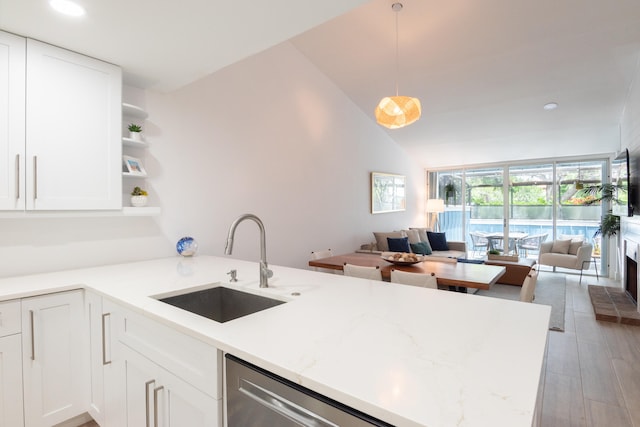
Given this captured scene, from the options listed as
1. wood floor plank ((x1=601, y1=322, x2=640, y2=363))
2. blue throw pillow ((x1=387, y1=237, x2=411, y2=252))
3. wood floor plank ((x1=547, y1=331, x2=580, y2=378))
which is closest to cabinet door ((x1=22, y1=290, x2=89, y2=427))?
wood floor plank ((x1=547, y1=331, x2=580, y2=378))

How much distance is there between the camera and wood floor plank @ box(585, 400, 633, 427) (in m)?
2.01

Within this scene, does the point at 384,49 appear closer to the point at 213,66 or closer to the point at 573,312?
the point at 213,66


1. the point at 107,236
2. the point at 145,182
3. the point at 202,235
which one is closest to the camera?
the point at 107,236

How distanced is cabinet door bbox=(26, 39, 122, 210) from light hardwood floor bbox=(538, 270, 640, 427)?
277 cm

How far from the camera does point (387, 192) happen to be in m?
6.39

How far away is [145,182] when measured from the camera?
274cm

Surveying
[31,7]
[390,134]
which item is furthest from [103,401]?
[390,134]

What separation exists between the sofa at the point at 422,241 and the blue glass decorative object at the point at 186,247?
3.15 meters

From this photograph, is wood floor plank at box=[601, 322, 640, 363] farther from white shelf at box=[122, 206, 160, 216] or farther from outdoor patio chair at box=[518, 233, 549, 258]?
white shelf at box=[122, 206, 160, 216]

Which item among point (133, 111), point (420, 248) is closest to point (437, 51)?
point (420, 248)

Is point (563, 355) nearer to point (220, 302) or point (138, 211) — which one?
point (220, 302)

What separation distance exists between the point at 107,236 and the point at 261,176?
5.78 feet

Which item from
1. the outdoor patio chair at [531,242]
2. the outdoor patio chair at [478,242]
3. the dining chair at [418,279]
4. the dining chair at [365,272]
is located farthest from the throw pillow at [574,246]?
the dining chair at [365,272]

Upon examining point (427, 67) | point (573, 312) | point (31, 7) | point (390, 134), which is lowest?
point (573, 312)
